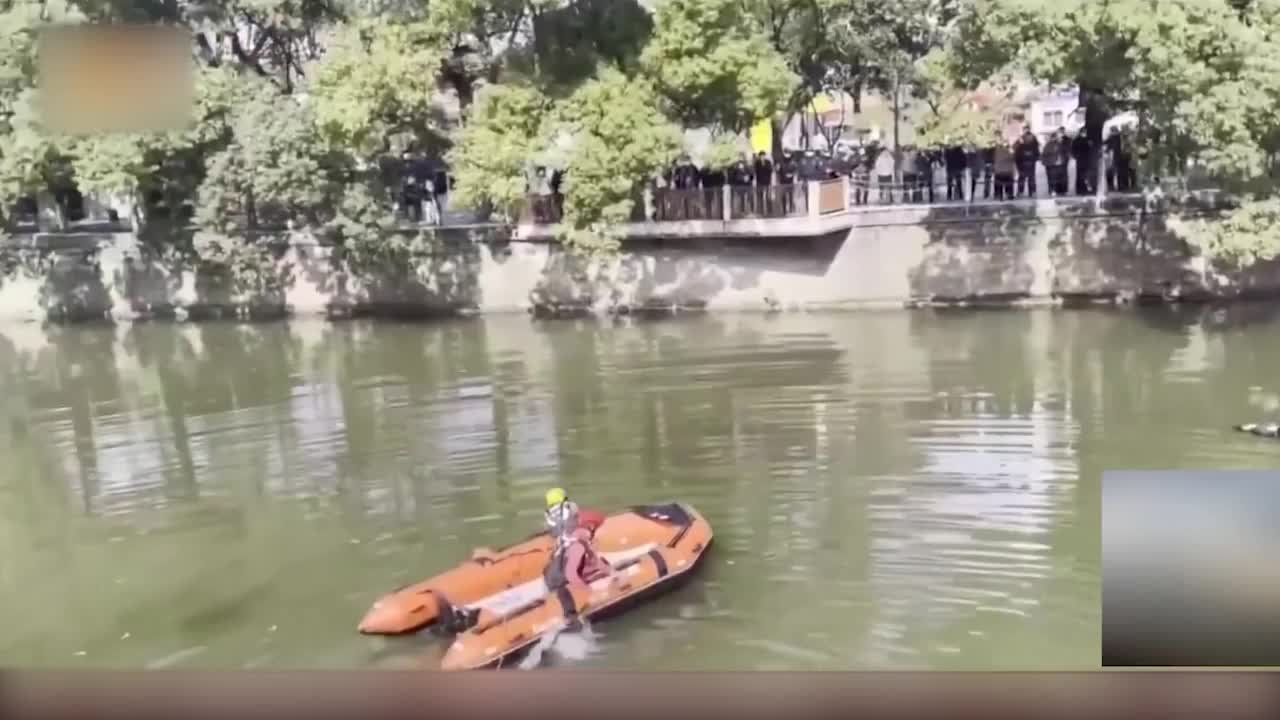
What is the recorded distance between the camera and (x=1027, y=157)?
3006 millimetres

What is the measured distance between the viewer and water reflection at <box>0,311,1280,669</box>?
2.71 m

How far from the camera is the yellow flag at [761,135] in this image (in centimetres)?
314

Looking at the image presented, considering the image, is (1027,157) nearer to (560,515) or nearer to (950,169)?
(950,169)

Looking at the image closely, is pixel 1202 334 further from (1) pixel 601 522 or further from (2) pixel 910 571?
(1) pixel 601 522

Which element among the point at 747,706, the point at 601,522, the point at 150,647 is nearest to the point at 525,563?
the point at 601,522

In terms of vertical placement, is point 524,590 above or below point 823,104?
below

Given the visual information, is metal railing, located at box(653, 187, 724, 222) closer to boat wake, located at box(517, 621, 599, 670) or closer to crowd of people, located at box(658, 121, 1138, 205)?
crowd of people, located at box(658, 121, 1138, 205)

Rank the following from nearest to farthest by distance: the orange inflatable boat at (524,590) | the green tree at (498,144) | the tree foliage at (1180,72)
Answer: the orange inflatable boat at (524,590)
the tree foliage at (1180,72)
the green tree at (498,144)

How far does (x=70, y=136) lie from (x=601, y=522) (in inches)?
61.4
